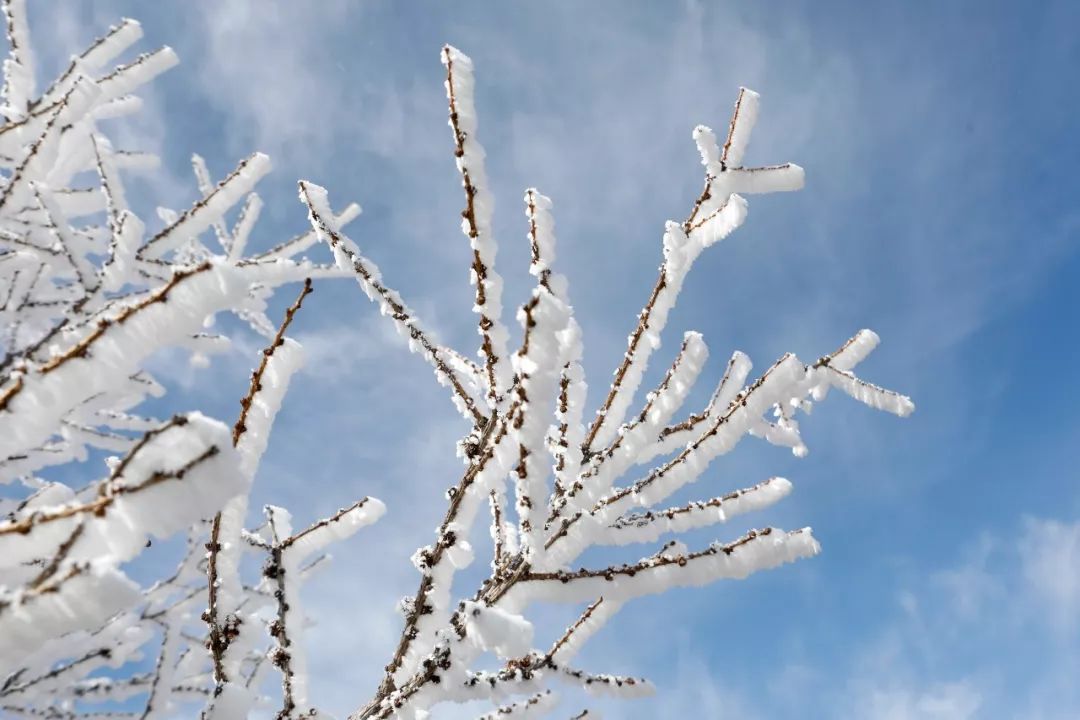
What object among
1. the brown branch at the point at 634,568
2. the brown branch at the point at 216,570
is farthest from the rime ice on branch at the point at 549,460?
the brown branch at the point at 216,570

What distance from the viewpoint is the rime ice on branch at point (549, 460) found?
1569mm

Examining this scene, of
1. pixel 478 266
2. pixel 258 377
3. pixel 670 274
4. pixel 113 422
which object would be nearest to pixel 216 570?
pixel 258 377

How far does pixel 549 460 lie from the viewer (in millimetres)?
1637

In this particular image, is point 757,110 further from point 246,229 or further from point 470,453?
point 246,229

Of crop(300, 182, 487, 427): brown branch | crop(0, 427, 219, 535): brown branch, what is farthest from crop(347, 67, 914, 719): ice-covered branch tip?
crop(0, 427, 219, 535): brown branch

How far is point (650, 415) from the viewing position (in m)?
2.01

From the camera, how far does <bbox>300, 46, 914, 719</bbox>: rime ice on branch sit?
157 centimetres

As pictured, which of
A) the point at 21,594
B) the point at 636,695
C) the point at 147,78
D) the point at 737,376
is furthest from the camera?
the point at 147,78

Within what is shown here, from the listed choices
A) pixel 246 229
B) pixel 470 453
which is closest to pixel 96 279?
pixel 246 229

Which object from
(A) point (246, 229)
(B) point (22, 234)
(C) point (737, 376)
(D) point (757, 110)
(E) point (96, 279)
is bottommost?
(C) point (737, 376)

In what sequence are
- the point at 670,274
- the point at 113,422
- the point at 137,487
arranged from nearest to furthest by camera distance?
the point at 137,487 < the point at 670,274 < the point at 113,422

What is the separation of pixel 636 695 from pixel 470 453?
0.96 m

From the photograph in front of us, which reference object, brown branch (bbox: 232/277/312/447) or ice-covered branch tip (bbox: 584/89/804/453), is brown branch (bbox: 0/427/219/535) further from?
ice-covered branch tip (bbox: 584/89/804/453)

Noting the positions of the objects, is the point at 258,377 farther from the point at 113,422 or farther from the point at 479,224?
the point at 113,422
